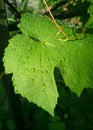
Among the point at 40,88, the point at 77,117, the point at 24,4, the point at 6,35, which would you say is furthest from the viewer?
the point at 77,117

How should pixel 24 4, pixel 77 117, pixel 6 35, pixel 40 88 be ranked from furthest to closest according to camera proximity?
1. pixel 77 117
2. pixel 24 4
3. pixel 6 35
4. pixel 40 88

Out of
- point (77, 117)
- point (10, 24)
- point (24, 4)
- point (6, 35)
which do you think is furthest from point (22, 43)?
point (77, 117)

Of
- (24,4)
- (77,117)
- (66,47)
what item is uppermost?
(66,47)

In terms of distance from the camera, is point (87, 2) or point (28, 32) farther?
point (87, 2)

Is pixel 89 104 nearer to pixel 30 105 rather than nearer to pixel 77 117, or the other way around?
pixel 77 117

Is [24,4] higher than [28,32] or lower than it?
lower

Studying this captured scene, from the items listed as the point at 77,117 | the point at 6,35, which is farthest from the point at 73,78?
the point at 77,117

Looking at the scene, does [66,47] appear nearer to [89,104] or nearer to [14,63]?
[14,63]
